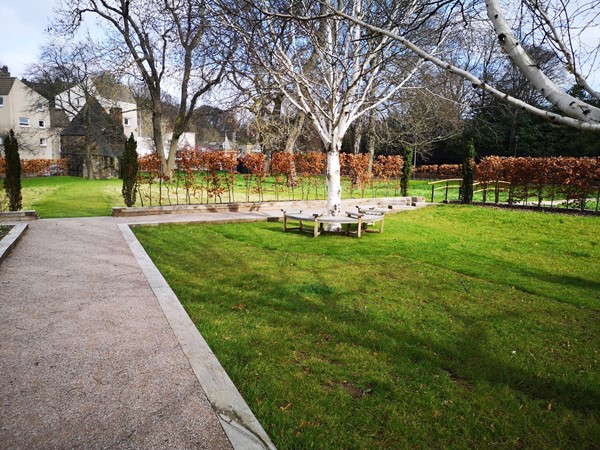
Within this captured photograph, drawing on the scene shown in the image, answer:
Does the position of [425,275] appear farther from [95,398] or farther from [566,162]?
[566,162]

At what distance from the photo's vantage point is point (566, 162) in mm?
14734

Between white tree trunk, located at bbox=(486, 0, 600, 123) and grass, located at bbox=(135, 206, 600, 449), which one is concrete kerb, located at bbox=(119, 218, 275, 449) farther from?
white tree trunk, located at bbox=(486, 0, 600, 123)

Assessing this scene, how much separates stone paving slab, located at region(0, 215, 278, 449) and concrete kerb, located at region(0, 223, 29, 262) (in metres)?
0.99

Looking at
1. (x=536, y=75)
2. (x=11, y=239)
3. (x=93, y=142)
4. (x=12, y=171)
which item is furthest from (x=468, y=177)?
(x=93, y=142)

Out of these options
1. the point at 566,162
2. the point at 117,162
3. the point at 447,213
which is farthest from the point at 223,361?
the point at 117,162

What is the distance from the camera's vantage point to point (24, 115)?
4747 centimetres

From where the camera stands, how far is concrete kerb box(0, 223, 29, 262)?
23.8 feet

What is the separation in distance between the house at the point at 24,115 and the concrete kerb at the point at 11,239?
41.2 metres

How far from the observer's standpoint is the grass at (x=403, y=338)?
2.93m

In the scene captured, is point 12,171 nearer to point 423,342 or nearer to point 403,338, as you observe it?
point 403,338

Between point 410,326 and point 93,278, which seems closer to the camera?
point 410,326

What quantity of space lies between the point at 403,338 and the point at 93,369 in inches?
116

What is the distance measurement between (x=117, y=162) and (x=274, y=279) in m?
42.3

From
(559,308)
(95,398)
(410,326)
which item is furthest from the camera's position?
(559,308)
